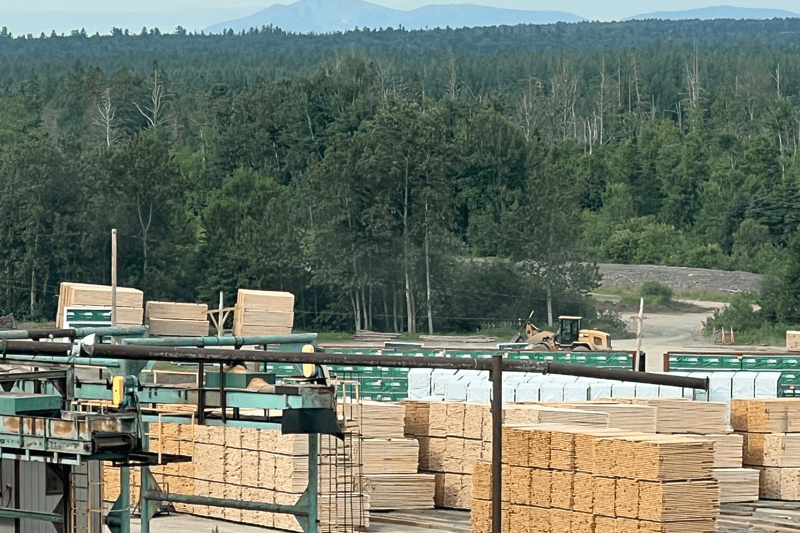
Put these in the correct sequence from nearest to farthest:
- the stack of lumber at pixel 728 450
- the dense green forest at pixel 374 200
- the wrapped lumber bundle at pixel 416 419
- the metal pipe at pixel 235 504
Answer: the metal pipe at pixel 235 504 → the wrapped lumber bundle at pixel 416 419 → the stack of lumber at pixel 728 450 → the dense green forest at pixel 374 200

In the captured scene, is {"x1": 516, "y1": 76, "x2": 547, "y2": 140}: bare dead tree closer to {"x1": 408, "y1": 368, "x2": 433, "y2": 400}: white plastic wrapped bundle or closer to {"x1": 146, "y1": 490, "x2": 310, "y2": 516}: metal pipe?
{"x1": 408, "y1": 368, "x2": 433, "y2": 400}: white plastic wrapped bundle

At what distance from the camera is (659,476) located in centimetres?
2248

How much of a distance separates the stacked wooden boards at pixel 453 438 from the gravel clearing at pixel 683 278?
63.6 m

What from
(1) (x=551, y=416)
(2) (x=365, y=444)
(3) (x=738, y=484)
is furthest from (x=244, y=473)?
(3) (x=738, y=484)

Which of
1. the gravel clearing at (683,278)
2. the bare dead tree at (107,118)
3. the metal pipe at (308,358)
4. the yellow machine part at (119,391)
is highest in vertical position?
the bare dead tree at (107,118)

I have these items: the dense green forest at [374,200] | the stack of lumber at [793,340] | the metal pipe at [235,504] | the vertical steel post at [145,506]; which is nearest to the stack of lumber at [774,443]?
the metal pipe at [235,504]

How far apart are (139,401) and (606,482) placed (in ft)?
26.9

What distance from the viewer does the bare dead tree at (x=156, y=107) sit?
129 meters

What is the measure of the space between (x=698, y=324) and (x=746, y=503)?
176 feet

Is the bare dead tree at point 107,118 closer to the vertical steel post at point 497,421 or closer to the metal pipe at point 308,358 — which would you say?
→ the metal pipe at point 308,358

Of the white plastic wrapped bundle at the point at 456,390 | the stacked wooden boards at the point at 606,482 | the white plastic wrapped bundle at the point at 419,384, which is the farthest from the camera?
the white plastic wrapped bundle at the point at 419,384

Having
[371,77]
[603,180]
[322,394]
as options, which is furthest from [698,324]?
[322,394]

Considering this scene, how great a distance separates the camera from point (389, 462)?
93.0 feet

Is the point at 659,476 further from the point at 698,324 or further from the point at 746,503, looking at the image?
the point at 698,324
